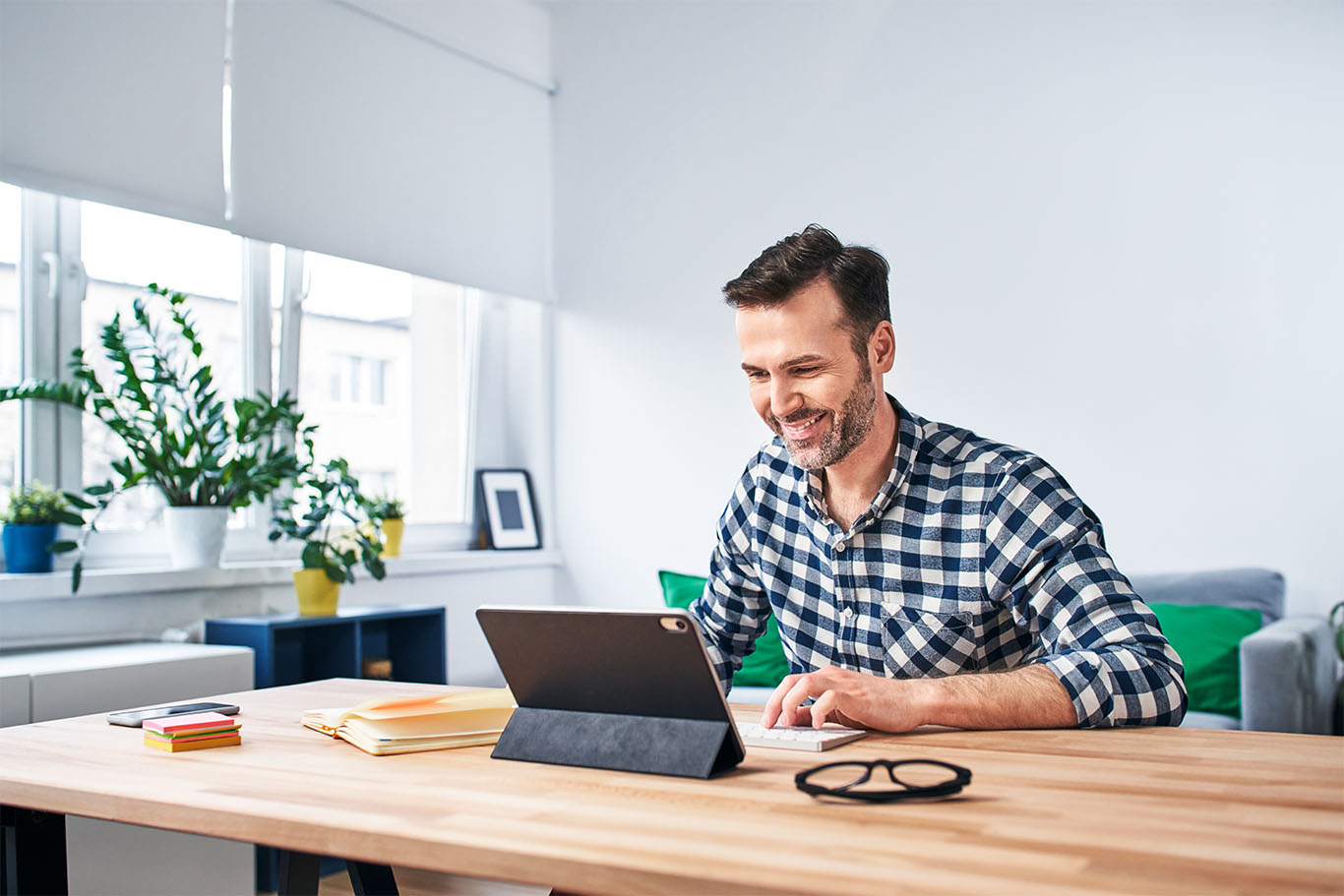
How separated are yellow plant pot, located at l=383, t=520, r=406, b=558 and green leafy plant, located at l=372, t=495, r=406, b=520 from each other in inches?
0.8

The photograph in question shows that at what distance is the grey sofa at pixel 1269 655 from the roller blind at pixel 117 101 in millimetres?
2117

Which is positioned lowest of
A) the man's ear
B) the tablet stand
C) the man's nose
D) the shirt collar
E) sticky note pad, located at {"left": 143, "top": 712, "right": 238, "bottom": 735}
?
sticky note pad, located at {"left": 143, "top": 712, "right": 238, "bottom": 735}

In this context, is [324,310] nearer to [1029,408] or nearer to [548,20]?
[548,20]

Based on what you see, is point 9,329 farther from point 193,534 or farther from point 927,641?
point 927,641

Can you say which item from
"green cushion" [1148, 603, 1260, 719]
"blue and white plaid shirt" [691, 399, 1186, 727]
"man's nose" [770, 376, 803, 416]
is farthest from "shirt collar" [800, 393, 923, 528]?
"green cushion" [1148, 603, 1260, 719]

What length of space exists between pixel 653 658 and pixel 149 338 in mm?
2732

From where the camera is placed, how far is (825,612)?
1867 mm

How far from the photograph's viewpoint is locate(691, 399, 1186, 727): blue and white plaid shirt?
147 centimetres

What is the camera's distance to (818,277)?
175 centimetres

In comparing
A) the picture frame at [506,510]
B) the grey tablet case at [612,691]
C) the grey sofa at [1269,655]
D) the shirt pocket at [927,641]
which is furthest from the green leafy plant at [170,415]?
the grey tablet case at [612,691]

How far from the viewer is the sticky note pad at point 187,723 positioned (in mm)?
1406

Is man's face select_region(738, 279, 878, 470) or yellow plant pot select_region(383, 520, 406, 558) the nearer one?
man's face select_region(738, 279, 878, 470)

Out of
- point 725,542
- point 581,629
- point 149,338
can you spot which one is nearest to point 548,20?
point 149,338

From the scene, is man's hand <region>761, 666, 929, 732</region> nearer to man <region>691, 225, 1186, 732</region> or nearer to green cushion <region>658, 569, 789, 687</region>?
man <region>691, 225, 1186, 732</region>
